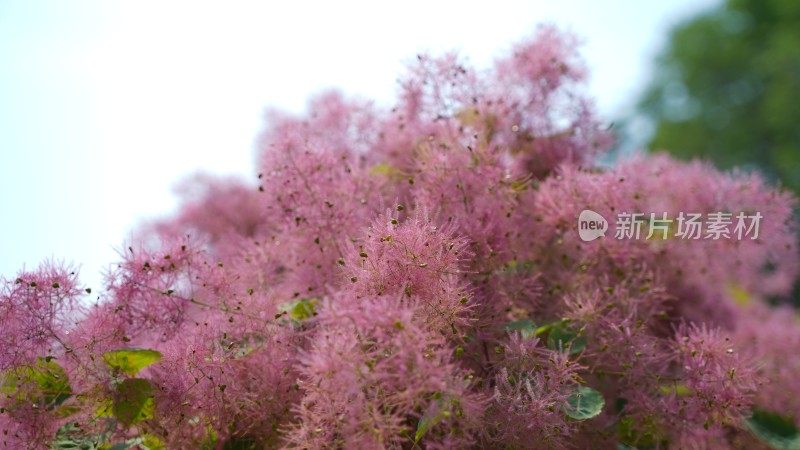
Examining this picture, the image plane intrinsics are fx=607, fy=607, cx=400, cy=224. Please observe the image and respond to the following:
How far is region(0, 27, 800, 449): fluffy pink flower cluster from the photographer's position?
2.37ft

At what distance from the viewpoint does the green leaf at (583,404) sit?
0.82 metres

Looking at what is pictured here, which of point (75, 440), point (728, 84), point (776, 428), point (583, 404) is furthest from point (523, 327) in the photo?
point (728, 84)

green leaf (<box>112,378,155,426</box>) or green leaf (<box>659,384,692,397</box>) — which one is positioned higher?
green leaf (<box>112,378,155,426</box>)

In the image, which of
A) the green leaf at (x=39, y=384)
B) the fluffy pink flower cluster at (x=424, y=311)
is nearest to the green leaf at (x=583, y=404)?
the fluffy pink flower cluster at (x=424, y=311)

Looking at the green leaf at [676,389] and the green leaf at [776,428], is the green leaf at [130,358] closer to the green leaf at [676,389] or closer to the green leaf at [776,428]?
the green leaf at [676,389]

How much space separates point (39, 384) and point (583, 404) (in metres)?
0.78

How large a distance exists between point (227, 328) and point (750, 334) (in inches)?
48.6

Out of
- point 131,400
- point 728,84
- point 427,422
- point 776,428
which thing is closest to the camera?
point 427,422

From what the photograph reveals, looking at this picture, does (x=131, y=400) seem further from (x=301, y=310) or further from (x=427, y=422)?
(x=427, y=422)

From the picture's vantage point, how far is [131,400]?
86 cm

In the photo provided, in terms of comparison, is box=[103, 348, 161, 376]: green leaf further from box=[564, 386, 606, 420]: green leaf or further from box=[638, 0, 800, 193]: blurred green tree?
box=[638, 0, 800, 193]: blurred green tree

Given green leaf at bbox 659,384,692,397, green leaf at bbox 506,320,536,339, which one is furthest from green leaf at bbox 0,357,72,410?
green leaf at bbox 659,384,692,397

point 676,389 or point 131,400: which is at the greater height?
point 131,400

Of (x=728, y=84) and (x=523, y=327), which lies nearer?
(x=523, y=327)
